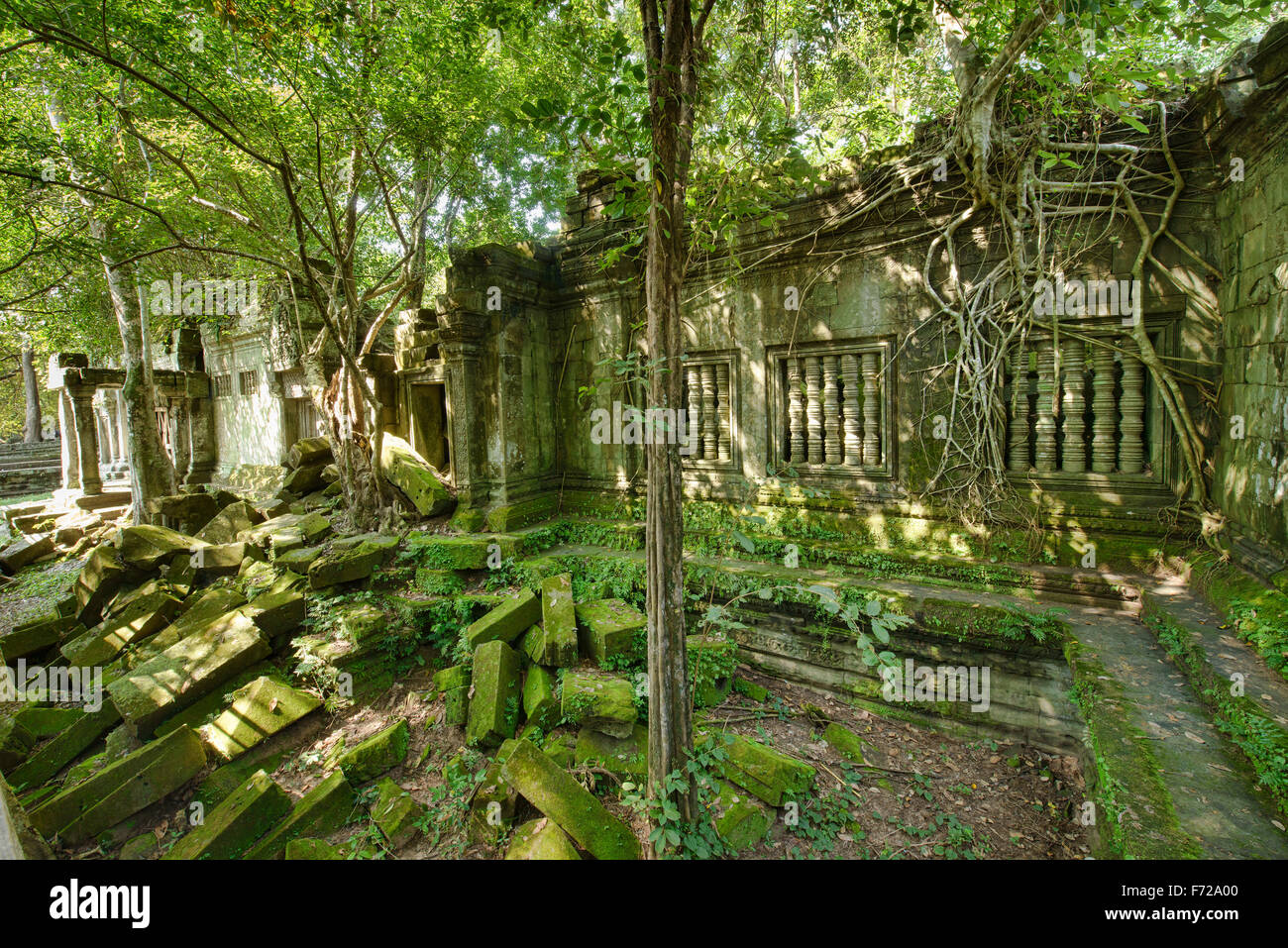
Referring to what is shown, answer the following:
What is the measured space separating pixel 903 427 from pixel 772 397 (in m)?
1.31

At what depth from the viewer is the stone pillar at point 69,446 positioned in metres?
12.6

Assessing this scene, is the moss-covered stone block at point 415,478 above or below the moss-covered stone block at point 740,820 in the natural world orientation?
above

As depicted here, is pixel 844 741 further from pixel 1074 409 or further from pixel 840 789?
pixel 1074 409

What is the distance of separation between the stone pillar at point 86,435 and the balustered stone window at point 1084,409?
56.7 feet

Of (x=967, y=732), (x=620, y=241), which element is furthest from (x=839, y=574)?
(x=620, y=241)

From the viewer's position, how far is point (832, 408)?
5336mm

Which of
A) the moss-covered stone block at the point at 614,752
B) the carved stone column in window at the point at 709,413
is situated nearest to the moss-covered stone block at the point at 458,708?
the moss-covered stone block at the point at 614,752

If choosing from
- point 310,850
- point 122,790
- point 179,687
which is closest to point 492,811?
point 310,850

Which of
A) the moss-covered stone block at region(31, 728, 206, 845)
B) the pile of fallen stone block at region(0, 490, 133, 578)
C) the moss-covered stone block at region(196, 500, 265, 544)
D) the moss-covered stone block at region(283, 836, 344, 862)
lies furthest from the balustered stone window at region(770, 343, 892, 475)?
the pile of fallen stone block at region(0, 490, 133, 578)

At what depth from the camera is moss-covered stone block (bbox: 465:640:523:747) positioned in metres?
3.75

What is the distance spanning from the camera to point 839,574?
473 cm

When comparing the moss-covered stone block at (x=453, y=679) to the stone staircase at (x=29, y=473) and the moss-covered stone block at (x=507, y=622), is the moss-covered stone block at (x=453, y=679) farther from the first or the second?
the stone staircase at (x=29, y=473)

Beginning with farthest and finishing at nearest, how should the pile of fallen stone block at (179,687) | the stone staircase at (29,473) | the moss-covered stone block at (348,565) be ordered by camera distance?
the stone staircase at (29,473)
the moss-covered stone block at (348,565)
the pile of fallen stone block at (179,687)
